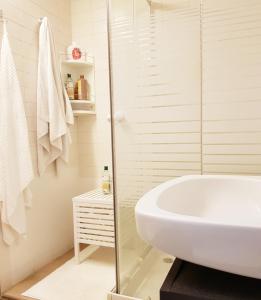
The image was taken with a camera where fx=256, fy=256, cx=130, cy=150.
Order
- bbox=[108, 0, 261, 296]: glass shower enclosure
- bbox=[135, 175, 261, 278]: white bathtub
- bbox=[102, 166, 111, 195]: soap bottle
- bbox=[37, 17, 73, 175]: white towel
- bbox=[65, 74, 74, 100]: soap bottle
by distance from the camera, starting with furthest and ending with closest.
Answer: bbox=[65, 74, 74, 100]: soap bottle, bbox=[102, 166, 111, 195]: soap bottle, bbox=[37, 17, 73, 175]: white towel, bbox=[108, 0, 261, 296]: glass shower enclosure, bbox=[135, 175, 261, 278]: white bathtub

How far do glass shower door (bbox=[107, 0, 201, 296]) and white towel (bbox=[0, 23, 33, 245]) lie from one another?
2.24 feet

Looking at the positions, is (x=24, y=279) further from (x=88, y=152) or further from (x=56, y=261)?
(x=88, y=152)

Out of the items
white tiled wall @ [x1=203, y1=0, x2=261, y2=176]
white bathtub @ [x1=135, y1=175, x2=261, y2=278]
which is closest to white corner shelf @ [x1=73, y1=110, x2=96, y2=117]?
white tiled wall @ [x1=203, y1=0, x2=261, y2=176]

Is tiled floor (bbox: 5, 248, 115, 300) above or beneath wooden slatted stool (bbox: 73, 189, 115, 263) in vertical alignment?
beneath

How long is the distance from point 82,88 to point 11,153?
0.83 m

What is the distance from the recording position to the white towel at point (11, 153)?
148 centimetres

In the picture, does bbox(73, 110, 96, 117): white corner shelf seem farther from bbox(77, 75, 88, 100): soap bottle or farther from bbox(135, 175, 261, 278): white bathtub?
bbox(135, 175, 261, 278): white bathtub

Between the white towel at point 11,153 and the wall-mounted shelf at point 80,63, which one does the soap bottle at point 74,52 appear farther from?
the white towel at point 11,153

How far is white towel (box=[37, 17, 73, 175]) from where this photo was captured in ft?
5.74

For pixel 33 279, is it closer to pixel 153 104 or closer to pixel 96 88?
pixel 153 104

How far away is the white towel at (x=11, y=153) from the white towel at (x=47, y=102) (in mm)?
199

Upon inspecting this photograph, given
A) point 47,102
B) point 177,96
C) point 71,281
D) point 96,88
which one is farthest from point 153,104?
point 71,281

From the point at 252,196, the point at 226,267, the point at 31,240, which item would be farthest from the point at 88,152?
the point at 226,267

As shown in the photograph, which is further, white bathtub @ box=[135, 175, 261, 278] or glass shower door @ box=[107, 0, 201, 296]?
glass shower door @ box=[107, 0, 201, 296]
